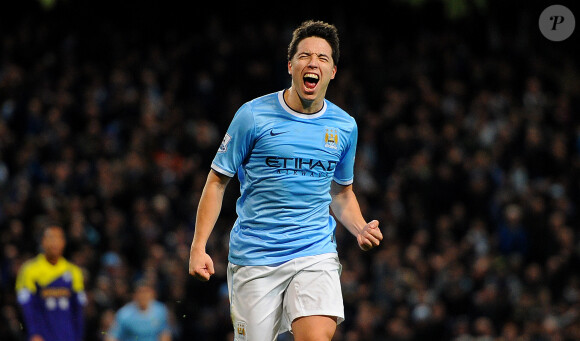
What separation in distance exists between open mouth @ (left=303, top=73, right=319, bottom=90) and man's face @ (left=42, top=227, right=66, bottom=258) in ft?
17.6

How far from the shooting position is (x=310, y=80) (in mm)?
5488

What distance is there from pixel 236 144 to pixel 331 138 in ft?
1.89

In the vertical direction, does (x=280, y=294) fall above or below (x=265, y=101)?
below

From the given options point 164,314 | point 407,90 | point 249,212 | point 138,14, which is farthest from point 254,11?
point 249,212

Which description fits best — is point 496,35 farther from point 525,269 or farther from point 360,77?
point 525,269

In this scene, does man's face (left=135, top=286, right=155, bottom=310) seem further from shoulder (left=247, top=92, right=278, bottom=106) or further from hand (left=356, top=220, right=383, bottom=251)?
hand (left=356, top=220, right=383, bottom=251)

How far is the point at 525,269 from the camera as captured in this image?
1423 centimetres

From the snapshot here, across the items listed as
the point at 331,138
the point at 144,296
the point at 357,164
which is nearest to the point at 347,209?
the point at 331,138

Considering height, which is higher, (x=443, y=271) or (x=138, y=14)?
(x=138, y=14)

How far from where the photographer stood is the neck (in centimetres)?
555

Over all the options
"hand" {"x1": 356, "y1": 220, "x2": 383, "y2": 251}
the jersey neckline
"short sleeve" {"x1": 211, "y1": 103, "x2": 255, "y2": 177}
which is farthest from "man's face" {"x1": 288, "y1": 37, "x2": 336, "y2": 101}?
"hand" {"x1": 356, "y1": 220, "x2": 383, "y2": 251}

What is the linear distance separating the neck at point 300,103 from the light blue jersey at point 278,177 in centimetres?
3

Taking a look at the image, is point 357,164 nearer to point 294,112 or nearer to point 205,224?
point 294,112

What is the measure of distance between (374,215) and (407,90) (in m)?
3.29
